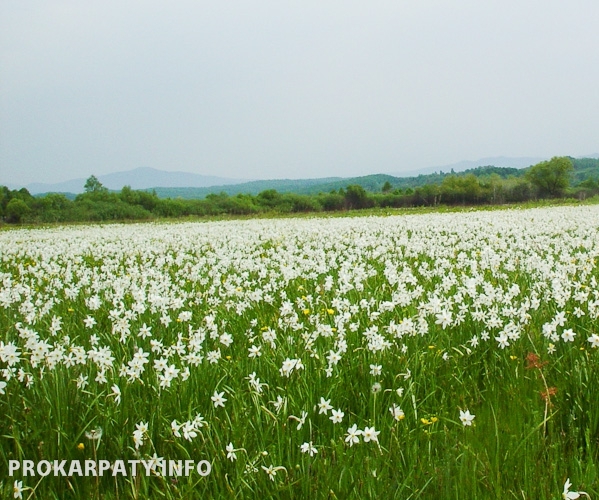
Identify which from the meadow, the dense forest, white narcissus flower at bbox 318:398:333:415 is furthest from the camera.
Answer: the dense forest

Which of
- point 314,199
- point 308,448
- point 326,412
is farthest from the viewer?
point 314,199

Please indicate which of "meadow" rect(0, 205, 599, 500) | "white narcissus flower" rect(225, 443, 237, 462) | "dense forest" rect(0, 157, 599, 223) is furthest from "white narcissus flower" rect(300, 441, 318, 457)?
"dense forest" rect(0, 157, 599, 223)

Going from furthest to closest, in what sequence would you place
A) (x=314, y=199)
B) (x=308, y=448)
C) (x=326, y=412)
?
(x=314, y=199) < (x=326, y=412) < (x=308, y=448)

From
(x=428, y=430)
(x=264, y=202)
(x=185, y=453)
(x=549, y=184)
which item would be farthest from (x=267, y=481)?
(x=549, y=184)

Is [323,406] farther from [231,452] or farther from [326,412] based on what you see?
[231,452]

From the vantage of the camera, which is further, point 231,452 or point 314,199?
point 314,199

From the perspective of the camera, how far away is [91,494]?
8.41 ft

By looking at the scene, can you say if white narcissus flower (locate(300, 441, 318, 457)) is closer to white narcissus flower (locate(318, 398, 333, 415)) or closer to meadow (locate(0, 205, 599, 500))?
meadow (locate(0, 205, 599, 500))

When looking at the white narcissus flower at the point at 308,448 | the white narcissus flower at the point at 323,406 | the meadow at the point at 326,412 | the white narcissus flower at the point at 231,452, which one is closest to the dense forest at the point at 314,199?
the meadow at the point at 326,412

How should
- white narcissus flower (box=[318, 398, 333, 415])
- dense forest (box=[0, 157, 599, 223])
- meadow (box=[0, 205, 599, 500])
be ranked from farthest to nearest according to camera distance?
dense forest (box=[0, 157, 599, 223]) → white narcissus flower (box=[318, 398, 333, 415]) → meadow (box=[0, 205, 599, 500])

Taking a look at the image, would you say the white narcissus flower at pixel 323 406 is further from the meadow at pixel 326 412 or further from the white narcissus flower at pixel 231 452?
the white narcissus flower at pixel 231 452

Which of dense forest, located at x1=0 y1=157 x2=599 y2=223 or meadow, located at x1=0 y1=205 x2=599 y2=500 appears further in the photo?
dense forest, located at x1=0 y1=157 x2=599 y2=223

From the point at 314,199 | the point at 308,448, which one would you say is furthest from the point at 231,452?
the point at 314,199

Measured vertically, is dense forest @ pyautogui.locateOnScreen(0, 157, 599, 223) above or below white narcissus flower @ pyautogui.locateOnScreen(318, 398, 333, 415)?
above
